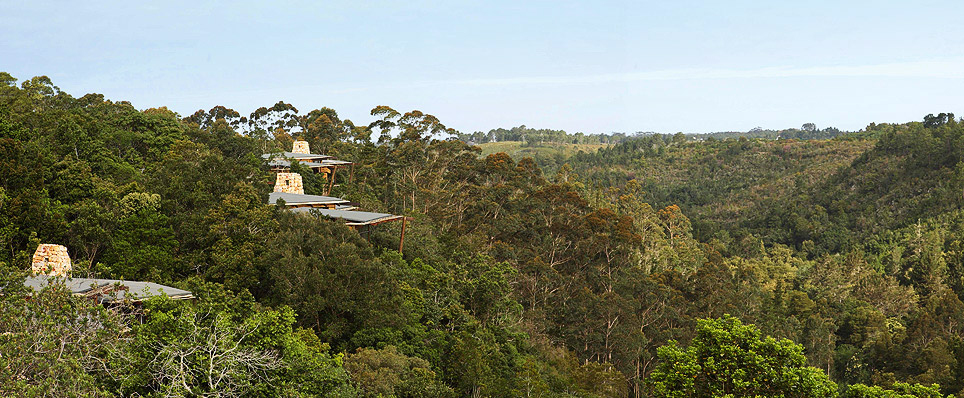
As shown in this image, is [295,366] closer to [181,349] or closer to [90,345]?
[181,349]

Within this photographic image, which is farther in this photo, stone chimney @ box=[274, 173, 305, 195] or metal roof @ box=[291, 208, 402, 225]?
stone chimney @ box=[274, 173, 305, 195]

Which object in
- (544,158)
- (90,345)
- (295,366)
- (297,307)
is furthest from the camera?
(544,158)

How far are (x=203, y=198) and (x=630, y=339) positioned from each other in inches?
712

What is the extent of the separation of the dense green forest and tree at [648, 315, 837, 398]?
0.06m

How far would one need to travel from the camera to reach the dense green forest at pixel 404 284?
38.6ft

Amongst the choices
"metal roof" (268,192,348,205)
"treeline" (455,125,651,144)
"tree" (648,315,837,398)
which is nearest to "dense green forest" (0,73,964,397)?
"tree" (648,315,837,398)

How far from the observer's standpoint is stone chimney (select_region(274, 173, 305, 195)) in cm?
3014

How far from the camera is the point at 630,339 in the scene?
3145cm

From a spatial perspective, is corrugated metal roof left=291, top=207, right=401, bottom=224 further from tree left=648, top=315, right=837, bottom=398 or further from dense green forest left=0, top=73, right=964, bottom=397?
tree left=648, top=315, right=837, bottom=398

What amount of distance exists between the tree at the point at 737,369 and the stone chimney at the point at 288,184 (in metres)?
17.4

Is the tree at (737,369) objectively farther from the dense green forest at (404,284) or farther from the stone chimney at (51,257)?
the stone chimney at (51,257)

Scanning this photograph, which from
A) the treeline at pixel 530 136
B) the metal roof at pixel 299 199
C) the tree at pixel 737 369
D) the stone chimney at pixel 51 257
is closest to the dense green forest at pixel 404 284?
the tree at pixel 737 369

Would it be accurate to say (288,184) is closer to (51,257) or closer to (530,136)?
(51,257)

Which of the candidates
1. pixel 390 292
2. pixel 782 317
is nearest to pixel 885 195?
pixel 782 317
